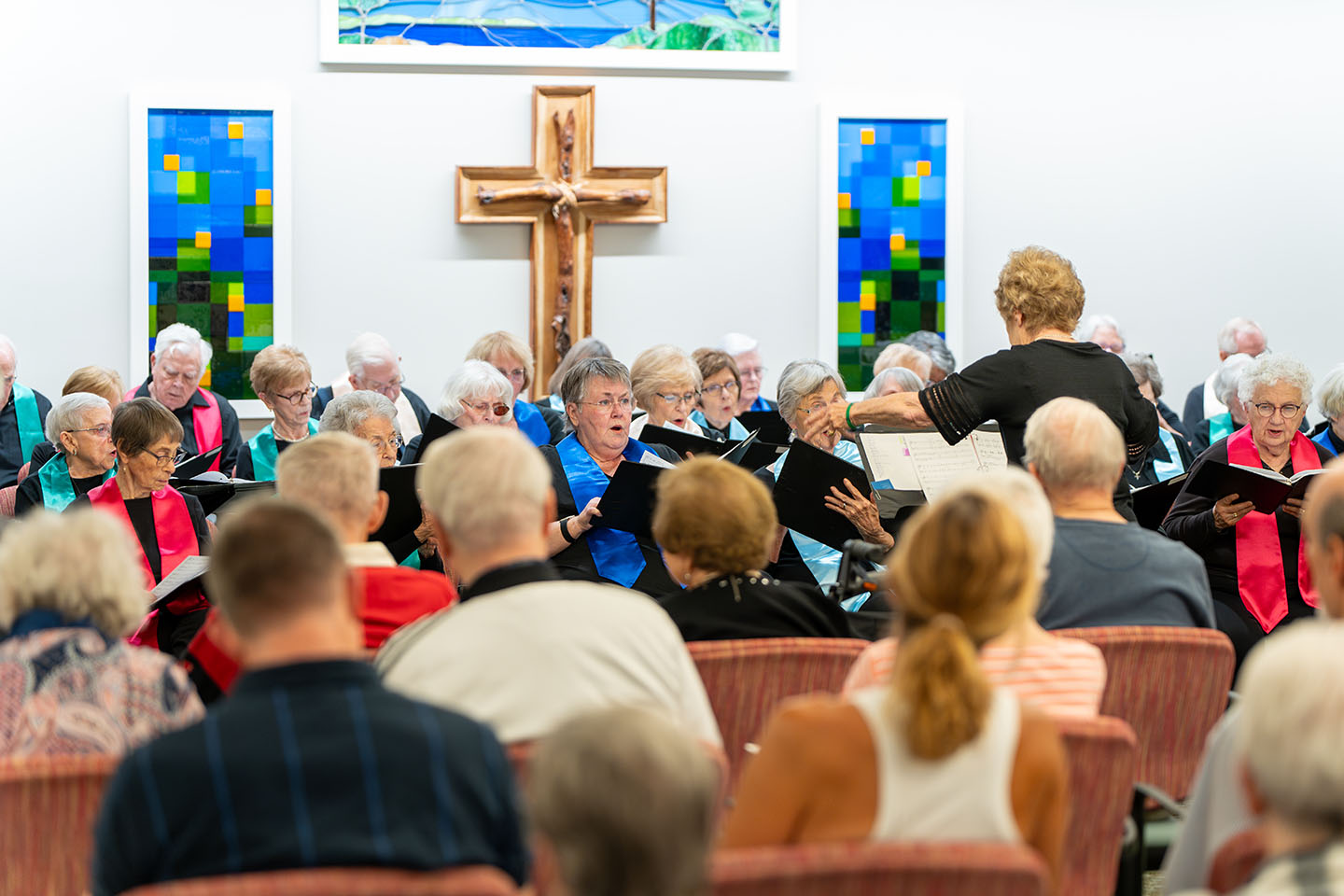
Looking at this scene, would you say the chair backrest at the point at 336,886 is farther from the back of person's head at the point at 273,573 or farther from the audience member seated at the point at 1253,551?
the audience member seated at the point at 1253,551

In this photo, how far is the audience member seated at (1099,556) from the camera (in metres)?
2.81

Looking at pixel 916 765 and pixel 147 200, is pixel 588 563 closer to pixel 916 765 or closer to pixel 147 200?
pixel 916 765

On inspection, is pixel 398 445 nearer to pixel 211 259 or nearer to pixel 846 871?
pixel 211 259

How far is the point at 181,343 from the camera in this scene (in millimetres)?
6438

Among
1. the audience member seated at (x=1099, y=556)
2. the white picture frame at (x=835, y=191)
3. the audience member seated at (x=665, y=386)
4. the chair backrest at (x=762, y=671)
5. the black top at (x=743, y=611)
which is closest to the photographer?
the chair backrest at (x=762, y=671)

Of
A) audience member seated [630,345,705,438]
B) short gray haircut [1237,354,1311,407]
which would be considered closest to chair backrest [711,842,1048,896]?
short gray haircut [1237,354,1311,407]

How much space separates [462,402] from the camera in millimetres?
5273

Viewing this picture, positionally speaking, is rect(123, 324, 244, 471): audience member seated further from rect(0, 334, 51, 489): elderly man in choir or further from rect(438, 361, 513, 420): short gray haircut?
rect(438, 361, 513, 420): short gray haircut

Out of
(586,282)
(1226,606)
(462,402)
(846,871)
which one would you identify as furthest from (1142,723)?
(586,282)

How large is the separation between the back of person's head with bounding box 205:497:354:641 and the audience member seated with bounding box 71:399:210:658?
2584 millimetres

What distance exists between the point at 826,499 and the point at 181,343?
3600 mm

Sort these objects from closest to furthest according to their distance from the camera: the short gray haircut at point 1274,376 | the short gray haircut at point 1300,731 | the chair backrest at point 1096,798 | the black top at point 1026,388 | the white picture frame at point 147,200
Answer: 1. the short gray haircut at point 1300,731
2. the chair backrest at point 1096,798
3. the black top at point 1026,388
4. the short gray haircut at point 1274,376
5. the white picture frame at point 147,200

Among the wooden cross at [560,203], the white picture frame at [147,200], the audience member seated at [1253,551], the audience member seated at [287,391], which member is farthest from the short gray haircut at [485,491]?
the white picture frame at [147,200]

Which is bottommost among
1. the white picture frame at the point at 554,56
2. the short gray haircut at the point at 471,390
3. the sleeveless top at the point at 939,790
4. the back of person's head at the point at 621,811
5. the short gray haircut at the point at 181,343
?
the sleeveless top at the point at 939,790
